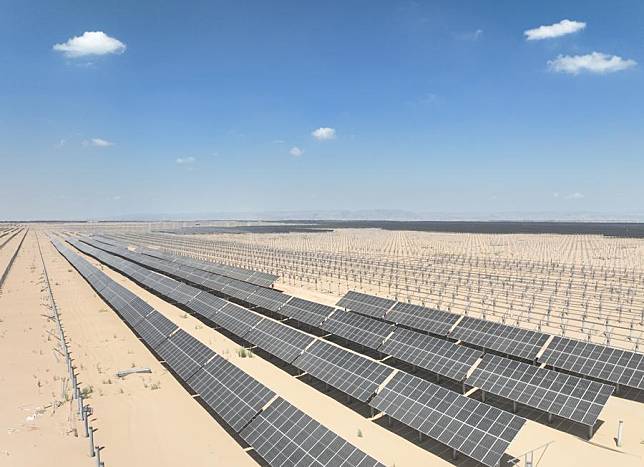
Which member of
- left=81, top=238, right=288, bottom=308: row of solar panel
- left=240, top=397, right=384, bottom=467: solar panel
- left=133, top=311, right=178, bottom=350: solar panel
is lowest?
left=240, top=397, right=384, bottom=467: solar panel

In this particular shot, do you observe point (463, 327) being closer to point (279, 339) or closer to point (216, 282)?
point (279, 339)

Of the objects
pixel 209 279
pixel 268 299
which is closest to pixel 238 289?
pixel 268 299

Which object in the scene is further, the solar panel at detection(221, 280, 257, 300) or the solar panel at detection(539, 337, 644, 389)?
the solar panel at detection(221, 280, 257, 300)

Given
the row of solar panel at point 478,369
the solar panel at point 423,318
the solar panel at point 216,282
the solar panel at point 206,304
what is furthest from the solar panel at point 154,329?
the solar panel at point 423,318

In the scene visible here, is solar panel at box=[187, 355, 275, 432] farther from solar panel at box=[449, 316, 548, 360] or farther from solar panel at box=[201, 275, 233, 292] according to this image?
solar panel at box=[201, 275, 233, 292]

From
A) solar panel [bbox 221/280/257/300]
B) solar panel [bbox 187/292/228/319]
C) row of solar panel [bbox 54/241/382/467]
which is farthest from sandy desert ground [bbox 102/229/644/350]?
row of solar panel [bbox 54/241/382/467]

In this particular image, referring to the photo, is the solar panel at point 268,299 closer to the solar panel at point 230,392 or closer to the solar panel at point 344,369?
the solar panel at point 344,369

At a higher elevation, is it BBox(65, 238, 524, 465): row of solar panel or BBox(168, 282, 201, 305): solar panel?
BBox(168, 282, 201, 305): solar panel

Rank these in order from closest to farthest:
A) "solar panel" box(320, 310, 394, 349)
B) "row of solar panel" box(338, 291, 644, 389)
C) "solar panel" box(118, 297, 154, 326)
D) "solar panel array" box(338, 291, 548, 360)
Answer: "row of solar panel" box(338, 291, 644, 389) → "solar panel array" box(338, 291, 548, 360) → "solar panel" box(320, 310, 394, 349) → "solar panel" box(118, 297, 154, 326)
